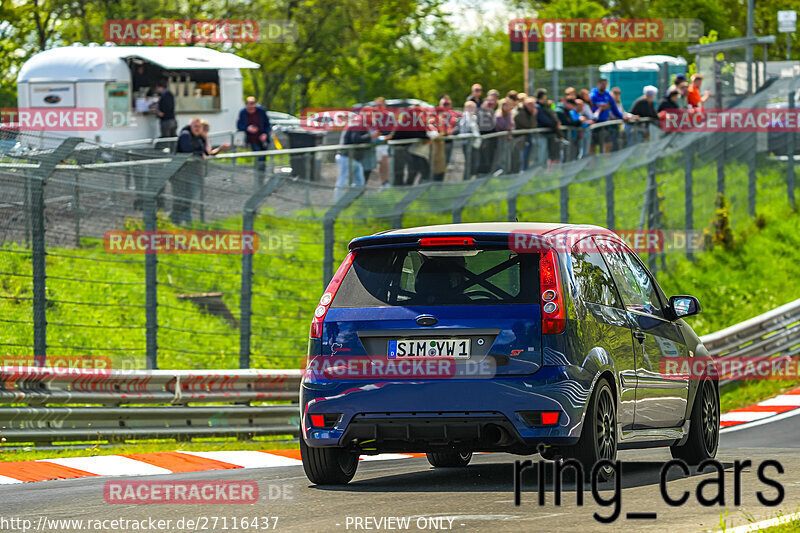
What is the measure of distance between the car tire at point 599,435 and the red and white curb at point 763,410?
242 inches

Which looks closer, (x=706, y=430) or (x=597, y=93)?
(x=706, y=430)

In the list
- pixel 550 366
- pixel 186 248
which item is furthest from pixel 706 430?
pixel 186 248

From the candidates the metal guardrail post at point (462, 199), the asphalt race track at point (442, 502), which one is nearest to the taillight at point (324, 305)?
the asphalt race track at point (442, 502)

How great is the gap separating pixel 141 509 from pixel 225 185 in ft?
23.4

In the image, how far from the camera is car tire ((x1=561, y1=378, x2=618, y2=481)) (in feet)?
29.5

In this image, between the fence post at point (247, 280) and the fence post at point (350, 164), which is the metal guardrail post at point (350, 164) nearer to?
the fence post at point (350, 164)

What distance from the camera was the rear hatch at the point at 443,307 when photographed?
29.1 ft

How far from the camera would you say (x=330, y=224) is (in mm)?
16328

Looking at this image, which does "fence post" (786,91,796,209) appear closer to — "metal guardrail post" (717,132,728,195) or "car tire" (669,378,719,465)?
"metal guardrail post" (717,132,728,195)

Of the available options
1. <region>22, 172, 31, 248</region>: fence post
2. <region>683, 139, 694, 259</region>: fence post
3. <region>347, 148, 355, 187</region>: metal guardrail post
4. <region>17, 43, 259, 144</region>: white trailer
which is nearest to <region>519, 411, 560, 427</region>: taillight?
<region>22, 172, 31, 248</region>: fence post

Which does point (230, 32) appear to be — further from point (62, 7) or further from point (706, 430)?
point (706, 430)

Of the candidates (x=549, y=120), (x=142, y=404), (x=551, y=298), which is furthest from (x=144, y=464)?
(x=549, y=120)

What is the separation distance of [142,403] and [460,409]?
16.5 ft

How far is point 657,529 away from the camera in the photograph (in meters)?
7.53
